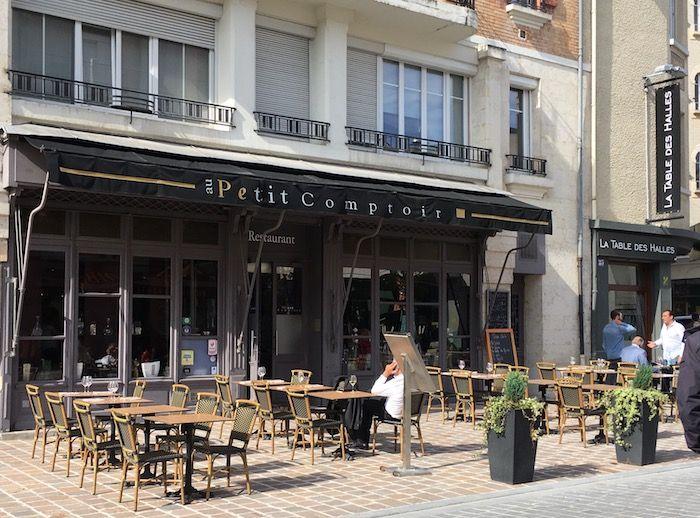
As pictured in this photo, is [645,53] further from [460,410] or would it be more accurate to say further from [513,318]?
[460,410]

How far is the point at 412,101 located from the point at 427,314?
4050 mm

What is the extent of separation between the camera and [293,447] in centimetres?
1041

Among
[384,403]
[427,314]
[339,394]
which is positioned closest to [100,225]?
[339,394]

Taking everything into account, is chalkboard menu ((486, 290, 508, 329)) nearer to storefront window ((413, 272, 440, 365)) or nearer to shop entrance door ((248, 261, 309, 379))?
storefront window ((413, 272, 440, 365))

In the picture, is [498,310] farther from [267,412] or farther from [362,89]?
[267,412]

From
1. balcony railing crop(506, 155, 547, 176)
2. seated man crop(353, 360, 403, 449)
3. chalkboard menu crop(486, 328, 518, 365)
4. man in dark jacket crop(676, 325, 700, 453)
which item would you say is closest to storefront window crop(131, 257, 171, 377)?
seated man crop(353, 360, 403, 449)

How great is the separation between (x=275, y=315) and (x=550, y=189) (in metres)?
6.96

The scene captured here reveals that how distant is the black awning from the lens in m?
10.8

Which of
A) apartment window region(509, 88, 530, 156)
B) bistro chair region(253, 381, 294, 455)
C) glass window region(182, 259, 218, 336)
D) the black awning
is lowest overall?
bistro chair region(253, 381, 294, 455)

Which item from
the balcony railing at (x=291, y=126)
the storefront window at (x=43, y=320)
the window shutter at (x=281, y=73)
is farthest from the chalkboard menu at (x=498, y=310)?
the storefront window at (x=43, y=320)

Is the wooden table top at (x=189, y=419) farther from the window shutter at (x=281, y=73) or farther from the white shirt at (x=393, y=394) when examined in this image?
the window shutter at (x=281, y=73)

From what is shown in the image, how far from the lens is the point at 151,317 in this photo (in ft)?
43.3

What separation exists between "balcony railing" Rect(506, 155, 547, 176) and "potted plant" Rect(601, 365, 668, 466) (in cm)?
805

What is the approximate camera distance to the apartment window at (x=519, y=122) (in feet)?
60.1
